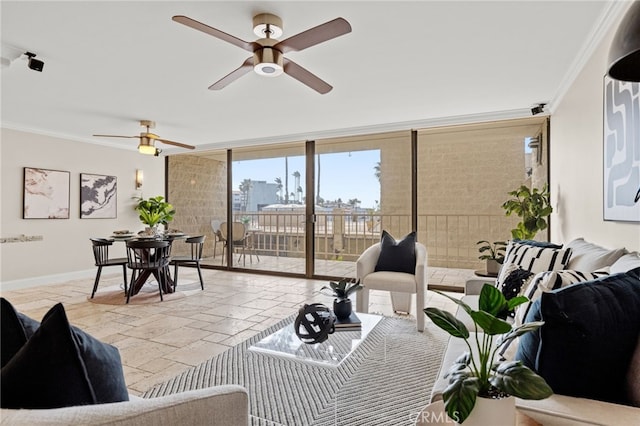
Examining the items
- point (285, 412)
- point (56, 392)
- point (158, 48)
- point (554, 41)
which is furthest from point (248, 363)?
point (554, 41)

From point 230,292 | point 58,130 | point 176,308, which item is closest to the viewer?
point 176,308

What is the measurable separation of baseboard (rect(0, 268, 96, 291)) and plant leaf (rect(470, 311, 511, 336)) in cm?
629

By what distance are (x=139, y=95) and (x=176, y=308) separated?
2.45 m

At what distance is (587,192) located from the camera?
8.72 feet

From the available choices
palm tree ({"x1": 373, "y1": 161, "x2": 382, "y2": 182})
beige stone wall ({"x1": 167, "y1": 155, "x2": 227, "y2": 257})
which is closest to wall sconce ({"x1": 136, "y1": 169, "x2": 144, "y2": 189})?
beige stone wall ({"x1": 167, "y1": 155, "x2": 227, "y2": 257})

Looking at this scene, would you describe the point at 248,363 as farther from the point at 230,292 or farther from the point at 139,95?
the point at 139,95

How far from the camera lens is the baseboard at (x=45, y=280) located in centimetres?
485

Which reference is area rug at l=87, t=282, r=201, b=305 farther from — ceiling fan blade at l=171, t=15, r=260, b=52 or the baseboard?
ceiling fan blade at l=171, t=15, r=260, b=52

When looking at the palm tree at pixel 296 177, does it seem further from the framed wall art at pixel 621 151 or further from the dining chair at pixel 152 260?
the framed wall art at pixel 621 151

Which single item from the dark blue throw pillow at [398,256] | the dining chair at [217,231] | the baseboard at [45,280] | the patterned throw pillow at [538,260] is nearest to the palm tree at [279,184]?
the dining chair at [217,231]

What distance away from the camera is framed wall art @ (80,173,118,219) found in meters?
5.76

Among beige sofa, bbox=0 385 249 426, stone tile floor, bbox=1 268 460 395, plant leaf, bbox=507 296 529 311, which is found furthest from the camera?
stone tile floor, bbox=1 268 460 395

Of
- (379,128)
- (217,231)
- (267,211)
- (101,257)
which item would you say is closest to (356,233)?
(267,211)

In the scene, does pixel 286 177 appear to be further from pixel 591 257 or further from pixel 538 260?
pixel 591 257
